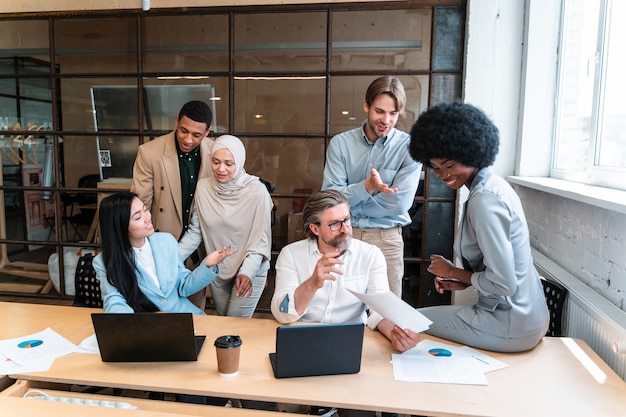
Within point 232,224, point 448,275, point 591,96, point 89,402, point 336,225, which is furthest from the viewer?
point 232,224

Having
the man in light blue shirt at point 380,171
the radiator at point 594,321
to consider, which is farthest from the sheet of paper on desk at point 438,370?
the man in light blue shirt at point 380,171

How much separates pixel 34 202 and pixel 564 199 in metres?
3.79

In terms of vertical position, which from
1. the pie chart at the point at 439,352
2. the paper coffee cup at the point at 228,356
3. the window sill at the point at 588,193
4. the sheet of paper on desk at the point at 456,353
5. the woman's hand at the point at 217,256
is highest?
the window sill at the point at 588,193

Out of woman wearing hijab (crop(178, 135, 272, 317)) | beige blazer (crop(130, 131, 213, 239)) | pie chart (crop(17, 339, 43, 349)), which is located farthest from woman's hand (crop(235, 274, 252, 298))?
pie chart (crop(17, 339, 43, 349))

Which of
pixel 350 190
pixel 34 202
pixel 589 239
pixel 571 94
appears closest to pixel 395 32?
pixel 571 94

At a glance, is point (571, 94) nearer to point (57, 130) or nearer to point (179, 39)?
point (179, 39)

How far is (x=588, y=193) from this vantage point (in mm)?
2105

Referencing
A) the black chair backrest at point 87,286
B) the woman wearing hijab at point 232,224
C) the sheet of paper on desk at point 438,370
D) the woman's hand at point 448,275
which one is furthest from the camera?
the black chair backrest at point 87,286

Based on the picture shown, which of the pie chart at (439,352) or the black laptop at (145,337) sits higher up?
the black laptop at (145,337)

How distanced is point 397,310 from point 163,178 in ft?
5.58

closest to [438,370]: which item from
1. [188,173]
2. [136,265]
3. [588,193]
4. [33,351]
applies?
[588,193]

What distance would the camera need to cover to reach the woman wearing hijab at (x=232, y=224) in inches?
104

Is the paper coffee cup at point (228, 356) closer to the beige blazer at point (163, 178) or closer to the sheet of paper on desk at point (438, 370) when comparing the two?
the sheet of paper on desk at point (438, 370)

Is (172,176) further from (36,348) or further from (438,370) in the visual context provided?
(438,370)
